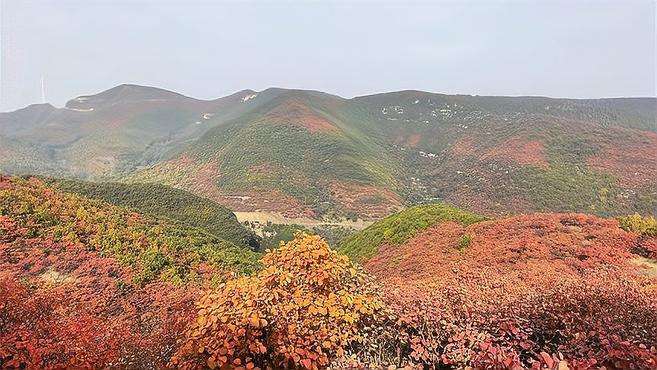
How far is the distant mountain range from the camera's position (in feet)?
164

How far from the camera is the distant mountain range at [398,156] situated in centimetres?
5012

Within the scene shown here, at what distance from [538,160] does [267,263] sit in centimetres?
6283

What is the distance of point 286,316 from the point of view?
4.12 m

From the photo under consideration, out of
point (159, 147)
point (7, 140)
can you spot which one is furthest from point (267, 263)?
point (7, 140)

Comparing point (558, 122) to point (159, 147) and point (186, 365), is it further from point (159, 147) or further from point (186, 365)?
point (159, 147)

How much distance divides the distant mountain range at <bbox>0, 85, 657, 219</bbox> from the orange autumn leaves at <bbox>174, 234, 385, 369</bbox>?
130 ft

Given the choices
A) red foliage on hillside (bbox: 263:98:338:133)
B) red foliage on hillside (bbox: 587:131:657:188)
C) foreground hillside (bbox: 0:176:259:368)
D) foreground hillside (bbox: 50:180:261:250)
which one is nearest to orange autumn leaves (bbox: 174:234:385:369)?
foreground hillside (bbox: 0:176:259:368)

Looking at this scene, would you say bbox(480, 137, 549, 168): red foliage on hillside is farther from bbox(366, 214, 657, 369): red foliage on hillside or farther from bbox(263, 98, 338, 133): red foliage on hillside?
bbox(366, 214, 657, 369): red foliage on hillside

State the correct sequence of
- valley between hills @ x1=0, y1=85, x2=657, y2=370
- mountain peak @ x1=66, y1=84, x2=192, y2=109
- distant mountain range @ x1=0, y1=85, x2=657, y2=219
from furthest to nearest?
1. mountain peak @ x1=66, y1=84, x2=192, y2=109
2. distant mountain range @ x1=0, y1=85, x2=657, y2=219
3. valley between hills @ x1=0, y1=85, x2=657, y2=370

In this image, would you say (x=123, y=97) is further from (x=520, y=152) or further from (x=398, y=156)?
(x=520, y=152)

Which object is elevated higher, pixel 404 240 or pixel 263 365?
pixel 263 365

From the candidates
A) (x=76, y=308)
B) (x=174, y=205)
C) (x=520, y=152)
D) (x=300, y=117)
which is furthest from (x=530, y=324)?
(x=300, y=117)

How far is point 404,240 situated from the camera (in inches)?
720

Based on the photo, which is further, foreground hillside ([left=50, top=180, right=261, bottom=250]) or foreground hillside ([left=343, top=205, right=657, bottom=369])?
foreground hillside ([left=50, top=180, right=261, bottom=250])
